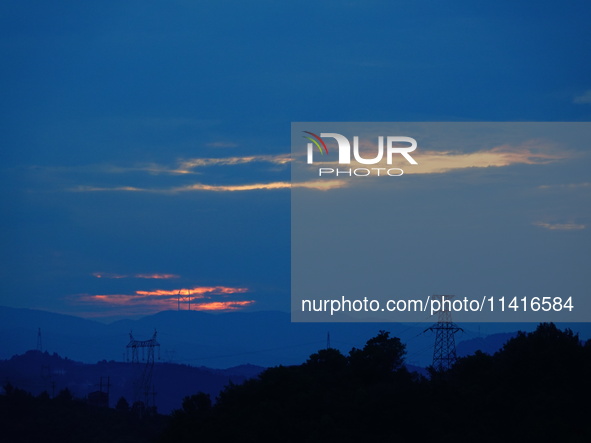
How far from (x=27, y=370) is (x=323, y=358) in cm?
15489

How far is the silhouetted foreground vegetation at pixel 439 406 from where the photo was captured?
110ft

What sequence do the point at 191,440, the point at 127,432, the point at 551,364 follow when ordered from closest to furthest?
the point at 551,364 < the point at 191,440 < the point at 127,432

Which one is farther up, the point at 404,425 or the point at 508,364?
the point at 508,364

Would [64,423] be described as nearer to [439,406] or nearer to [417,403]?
[439,406]

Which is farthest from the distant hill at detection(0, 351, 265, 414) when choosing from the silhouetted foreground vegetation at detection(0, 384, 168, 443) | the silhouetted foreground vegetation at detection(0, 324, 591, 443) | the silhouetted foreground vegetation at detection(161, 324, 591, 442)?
the silhouetted foreground vegetation at detection(161, 324, 591, 442)

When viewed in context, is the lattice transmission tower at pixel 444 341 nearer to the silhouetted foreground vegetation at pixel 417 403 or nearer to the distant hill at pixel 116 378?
the silhouetted foreground vegetation at pixel 417 403

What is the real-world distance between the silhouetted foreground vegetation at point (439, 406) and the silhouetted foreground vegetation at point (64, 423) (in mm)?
25280

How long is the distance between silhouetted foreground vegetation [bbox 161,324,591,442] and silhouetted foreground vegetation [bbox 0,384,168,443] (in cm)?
2528

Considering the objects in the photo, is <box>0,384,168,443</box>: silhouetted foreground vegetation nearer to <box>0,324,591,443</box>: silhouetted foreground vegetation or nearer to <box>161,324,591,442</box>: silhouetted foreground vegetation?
<box>0,324,591,443</box>: silhouetted foreground vegetation

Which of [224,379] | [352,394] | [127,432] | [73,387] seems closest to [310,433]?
[352,394]

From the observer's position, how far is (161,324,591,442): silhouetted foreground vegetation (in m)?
33.6

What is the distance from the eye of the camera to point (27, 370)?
18762 centimetres

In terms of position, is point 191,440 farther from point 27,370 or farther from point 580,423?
point 27,370

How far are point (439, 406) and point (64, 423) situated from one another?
41.1 metres
